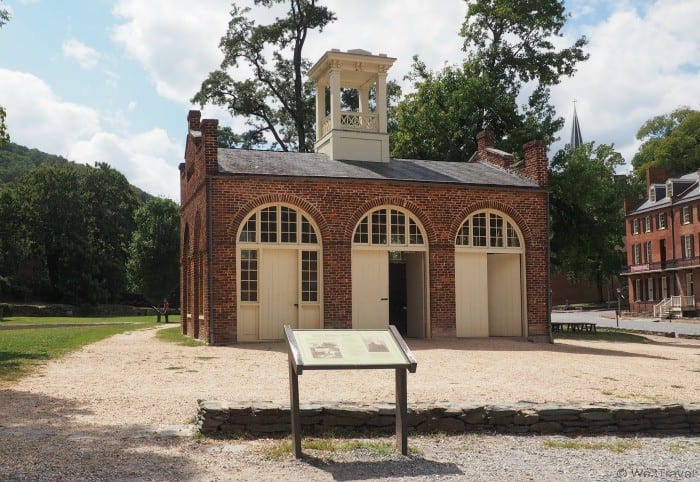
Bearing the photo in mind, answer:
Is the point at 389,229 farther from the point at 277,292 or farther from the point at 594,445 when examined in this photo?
the point at 594,445

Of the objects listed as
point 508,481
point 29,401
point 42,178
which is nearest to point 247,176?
point 29,401

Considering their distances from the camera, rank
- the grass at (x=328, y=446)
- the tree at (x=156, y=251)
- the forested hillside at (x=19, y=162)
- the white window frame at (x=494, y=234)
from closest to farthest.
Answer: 1. the grass at (x=328, y=446)
2. the white window frame at (x=494, y=234)
3. the tree at (x=156, y=251)
4. the forested hillside at (x=19, y=162)

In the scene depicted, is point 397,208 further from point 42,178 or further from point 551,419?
point 42,178

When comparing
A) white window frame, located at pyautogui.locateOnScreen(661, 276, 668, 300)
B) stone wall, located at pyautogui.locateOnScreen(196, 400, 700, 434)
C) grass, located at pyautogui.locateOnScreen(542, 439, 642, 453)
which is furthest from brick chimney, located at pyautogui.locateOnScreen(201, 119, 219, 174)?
white window frame, located at pyautogui.locateOnScreen(661, 276, 668, 300)

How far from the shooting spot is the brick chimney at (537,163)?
874 inches

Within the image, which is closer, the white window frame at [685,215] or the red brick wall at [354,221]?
the red brick wall at [354,221]

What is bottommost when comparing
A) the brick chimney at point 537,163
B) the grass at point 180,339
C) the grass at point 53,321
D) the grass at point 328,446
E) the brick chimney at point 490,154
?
the grass at point 328,446

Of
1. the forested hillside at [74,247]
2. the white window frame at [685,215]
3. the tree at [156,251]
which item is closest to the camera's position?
the forested hillside at [74,247]

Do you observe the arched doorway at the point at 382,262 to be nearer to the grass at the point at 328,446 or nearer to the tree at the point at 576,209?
the tree at the point at 576,209

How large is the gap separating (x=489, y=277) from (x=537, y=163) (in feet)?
12.3

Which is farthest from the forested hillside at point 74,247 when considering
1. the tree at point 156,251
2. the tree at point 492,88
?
the tree at point 492,88

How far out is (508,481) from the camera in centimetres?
633

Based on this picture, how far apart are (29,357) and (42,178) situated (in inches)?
1763

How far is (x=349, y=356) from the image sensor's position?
23.7ft
